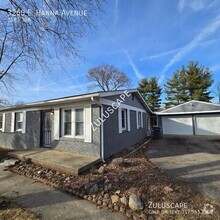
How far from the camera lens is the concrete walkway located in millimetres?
2719

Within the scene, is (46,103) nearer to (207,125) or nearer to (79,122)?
(79,122)

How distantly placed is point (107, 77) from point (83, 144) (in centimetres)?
2240

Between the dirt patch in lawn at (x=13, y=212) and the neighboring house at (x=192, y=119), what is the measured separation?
16.5m

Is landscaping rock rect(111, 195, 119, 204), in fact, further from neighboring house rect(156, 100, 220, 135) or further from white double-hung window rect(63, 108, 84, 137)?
neighboring house rect(156, 100, 220, 135)

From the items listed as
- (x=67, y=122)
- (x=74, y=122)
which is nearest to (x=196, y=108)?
(x=74, y=122)

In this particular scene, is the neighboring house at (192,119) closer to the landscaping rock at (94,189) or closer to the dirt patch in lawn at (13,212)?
the landscaping rock at (94,189)

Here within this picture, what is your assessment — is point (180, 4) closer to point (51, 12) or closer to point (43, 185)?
point (51, 12)

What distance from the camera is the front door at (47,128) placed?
25.0 ft

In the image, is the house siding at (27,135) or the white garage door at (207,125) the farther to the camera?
the white garage door at (207,125)

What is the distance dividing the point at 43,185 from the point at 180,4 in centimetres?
815

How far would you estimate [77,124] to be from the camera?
6.60 metres

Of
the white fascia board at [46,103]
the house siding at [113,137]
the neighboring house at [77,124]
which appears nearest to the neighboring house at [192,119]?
the neighboring house at [77,124]

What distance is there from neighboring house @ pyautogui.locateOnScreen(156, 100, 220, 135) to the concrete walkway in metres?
15.7

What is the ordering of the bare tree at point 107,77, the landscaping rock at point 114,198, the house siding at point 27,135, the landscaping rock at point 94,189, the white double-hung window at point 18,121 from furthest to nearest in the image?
the bare tree at point 107,77
the white double-hung window at point 18,121
the house siding at point 27,135
the landscaping rock at point 94,189
the landscaping rock at point 114,198
